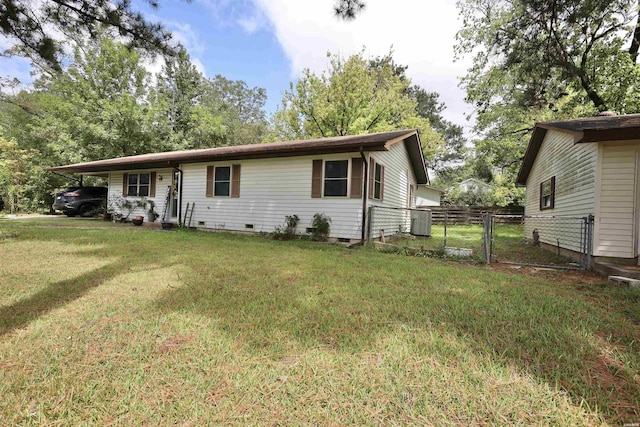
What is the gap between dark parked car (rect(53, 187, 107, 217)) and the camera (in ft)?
49.1

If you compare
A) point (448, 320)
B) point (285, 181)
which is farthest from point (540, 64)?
point (448, 320)

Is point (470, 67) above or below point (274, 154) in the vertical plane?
above

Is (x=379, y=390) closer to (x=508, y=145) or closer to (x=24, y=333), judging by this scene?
(x=24, y=333)

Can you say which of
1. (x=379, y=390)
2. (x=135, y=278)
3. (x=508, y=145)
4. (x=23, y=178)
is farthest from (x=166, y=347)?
(x=23, y=178)

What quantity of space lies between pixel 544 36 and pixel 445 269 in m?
10.6

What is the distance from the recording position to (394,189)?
1118 cm

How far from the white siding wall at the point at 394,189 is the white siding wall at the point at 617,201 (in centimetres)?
513

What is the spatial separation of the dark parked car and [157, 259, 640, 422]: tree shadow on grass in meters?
15.8

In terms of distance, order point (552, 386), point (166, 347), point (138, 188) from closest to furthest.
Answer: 1. point (552, 386)
2. point (166, 347)
3. point (138, 188)

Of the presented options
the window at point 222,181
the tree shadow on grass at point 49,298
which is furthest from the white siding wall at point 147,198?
the tree shadow on grass at point 49,298

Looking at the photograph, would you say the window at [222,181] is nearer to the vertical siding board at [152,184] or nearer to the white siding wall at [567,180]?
the vertical siding board at [152,184]

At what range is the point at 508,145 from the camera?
15.8 metres

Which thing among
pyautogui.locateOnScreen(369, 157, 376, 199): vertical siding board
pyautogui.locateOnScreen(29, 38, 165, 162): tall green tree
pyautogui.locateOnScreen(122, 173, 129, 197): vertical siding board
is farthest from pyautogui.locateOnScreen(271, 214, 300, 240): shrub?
pyautogui.locateOnScreen(29, 38, 165, 162): tall green tree

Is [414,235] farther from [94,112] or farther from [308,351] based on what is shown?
[94,112]
